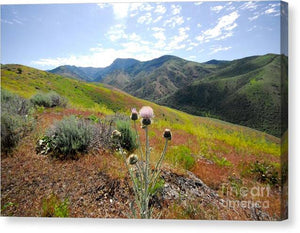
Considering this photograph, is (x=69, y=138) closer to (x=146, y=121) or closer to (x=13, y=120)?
(x=13, y=120)

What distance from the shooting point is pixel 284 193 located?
92.4 inches

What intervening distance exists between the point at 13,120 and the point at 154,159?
6.64 ft

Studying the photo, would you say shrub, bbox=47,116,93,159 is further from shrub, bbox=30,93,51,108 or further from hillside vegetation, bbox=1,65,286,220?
shrub, bbox=30,93,51,108

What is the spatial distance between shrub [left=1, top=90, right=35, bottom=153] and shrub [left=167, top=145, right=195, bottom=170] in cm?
201

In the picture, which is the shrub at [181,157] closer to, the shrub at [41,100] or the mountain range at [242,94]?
the mountain range at [242,94]

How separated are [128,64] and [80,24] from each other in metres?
0.90

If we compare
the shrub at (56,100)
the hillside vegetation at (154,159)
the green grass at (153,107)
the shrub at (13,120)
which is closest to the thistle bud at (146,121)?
the green grass at (153,107)

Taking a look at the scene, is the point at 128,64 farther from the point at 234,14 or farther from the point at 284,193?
the point at 284,193

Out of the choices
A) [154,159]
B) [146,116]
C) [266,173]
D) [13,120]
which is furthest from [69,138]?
[266,173]

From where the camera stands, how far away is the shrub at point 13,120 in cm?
268

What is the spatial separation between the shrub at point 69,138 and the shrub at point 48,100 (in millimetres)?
430

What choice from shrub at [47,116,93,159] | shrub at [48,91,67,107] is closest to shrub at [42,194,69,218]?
shrub at [47,116,93,159]

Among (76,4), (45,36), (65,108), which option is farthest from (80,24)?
(65,108)

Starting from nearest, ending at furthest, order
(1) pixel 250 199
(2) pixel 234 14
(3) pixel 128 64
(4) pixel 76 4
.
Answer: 1. (1) pixel 250 199
2. (2) pixel 234 14
3. (4) pixel 76 4
4. (3) pixel 128 64
